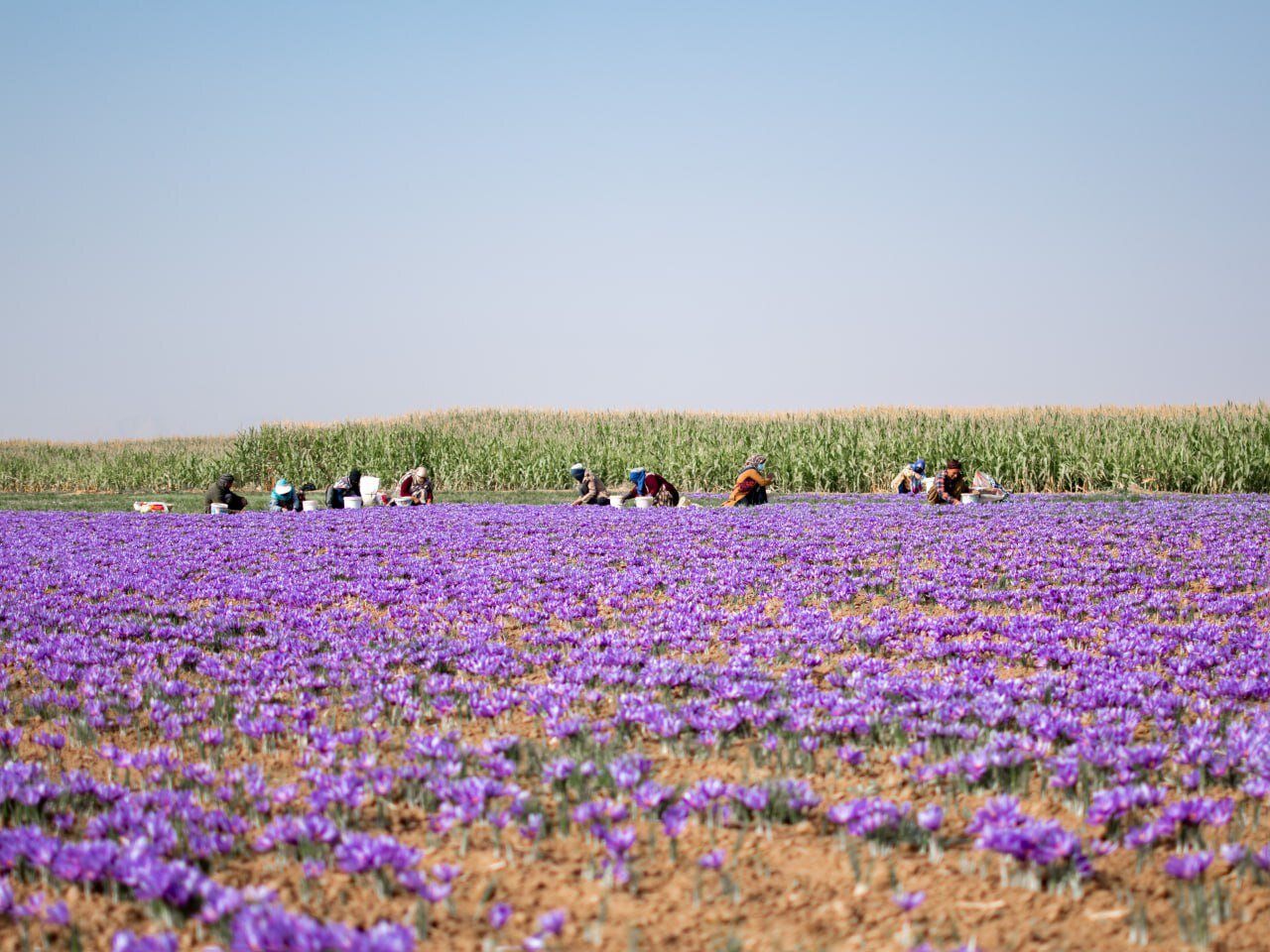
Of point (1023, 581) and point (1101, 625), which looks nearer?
point (1101, 625)

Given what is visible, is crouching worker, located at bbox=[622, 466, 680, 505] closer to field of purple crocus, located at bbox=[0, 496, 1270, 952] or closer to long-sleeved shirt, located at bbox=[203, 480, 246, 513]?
long-sleeved shirt, located at bbox=[203, 480, 246, 513]

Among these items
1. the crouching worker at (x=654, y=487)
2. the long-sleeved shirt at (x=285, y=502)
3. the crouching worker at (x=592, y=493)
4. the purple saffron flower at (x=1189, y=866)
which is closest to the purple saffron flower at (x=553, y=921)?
the purple saffron flower at (x=1189, y=866)

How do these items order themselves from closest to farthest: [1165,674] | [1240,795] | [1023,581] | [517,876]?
[517,876] < [1240,795] < [1165,674] < [1023,581]

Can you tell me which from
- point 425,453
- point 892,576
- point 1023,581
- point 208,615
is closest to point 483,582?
point 208,615

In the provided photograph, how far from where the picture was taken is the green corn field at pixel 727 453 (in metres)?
34.5

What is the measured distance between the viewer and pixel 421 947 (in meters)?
3.84

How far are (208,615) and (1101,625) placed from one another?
916 centimetres

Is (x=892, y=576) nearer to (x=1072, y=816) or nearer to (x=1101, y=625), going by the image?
(x=1101, y=625)

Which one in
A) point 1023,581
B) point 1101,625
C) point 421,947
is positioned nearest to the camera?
point 421,947

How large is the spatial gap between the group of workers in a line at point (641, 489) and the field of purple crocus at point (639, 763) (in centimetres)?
1282

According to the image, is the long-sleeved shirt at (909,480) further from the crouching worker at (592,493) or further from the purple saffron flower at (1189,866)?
the purple saffron flower at (1189,866)

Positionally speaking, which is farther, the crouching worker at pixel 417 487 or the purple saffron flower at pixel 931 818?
the crouching worker at pixel 417 487

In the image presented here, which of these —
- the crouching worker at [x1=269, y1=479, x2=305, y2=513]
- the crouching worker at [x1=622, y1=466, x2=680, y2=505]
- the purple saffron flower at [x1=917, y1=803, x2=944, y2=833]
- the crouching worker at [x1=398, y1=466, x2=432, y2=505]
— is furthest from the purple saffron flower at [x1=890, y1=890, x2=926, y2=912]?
the crouching worker at [x1=398, y1=466, x2=432, y2=505]

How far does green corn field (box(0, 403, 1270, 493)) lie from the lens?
34531 millimetres
